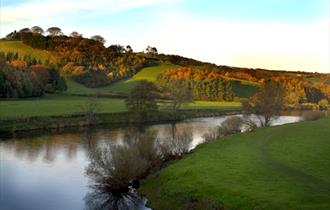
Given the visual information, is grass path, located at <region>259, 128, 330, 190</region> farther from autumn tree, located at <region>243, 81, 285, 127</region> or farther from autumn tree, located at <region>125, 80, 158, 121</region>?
autumn tree, located at <region>125, 80, 158, 121</region>

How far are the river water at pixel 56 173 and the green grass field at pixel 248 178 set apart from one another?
2.92 meters

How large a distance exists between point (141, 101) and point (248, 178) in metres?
63.9

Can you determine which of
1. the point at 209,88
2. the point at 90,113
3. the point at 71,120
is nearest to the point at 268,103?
the point at 90,113

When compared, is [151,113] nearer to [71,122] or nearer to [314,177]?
[71,122]

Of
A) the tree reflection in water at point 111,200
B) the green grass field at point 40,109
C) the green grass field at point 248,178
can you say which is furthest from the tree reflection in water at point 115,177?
the green grass field at point 40,109

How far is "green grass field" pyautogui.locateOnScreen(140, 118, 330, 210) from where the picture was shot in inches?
1118

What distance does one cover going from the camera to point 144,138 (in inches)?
1734

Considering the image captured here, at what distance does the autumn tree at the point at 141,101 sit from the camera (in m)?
94.2

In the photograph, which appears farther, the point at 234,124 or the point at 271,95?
the point at 271,95

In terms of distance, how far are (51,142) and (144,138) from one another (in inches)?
1065

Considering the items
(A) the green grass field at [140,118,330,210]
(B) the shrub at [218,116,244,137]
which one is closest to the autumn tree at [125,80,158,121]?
(B) the shrub at [218,116,244,137]

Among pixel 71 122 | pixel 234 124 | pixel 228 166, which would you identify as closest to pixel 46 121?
pixel 71 122

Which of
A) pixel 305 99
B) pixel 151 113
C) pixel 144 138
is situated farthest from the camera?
pixel 305 99

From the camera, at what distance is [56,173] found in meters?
45.8
